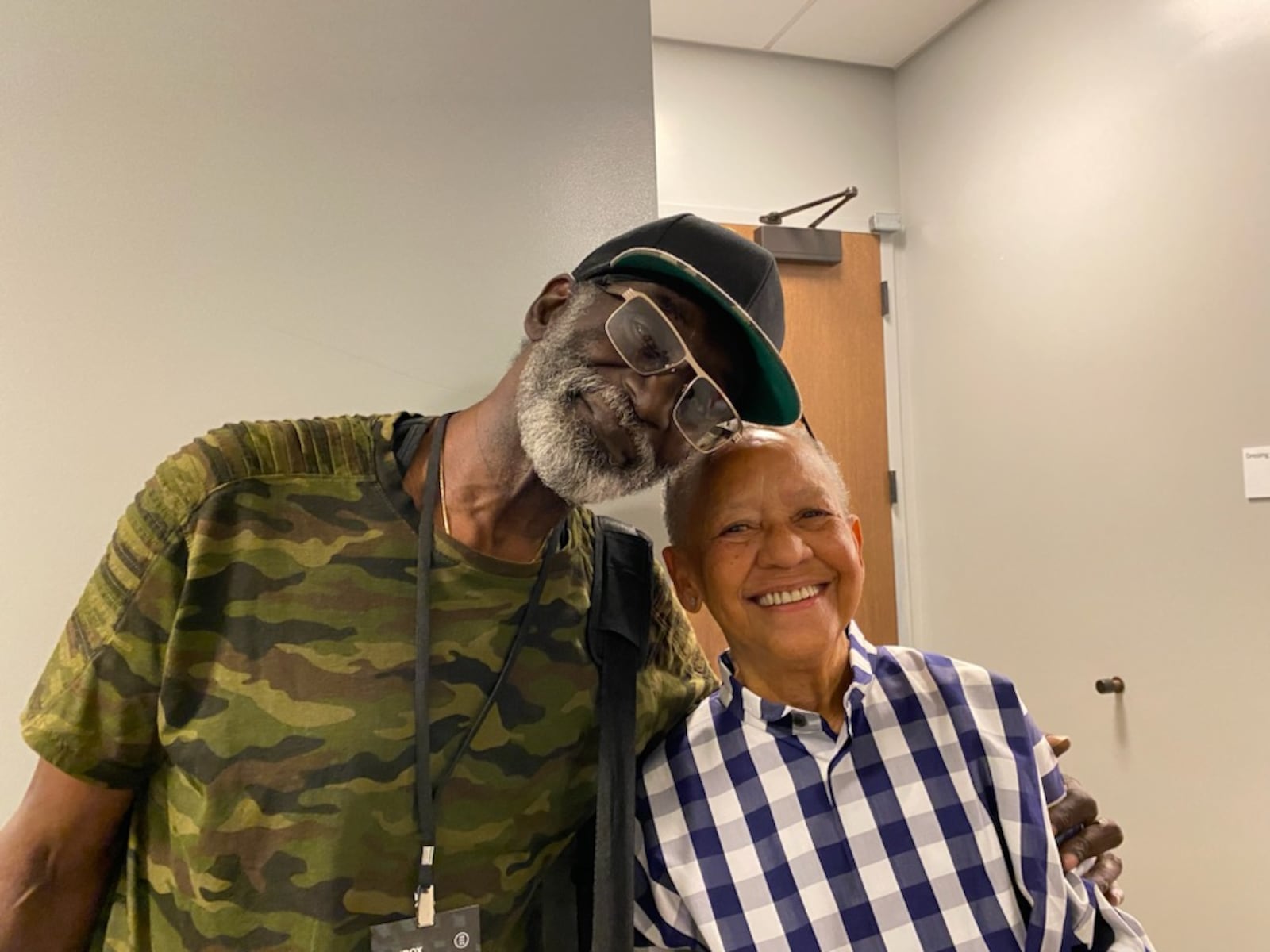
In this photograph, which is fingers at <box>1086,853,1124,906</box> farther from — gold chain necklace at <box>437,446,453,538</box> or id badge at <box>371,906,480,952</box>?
gold chain necklace at <box>437,446,453,538</box>

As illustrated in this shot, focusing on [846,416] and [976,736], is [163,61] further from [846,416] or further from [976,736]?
[846,416]

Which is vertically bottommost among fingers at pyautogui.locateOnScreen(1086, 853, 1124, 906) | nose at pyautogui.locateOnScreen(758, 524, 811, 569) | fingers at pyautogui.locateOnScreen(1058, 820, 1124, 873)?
fingers at pyautogui.locateOnScreen(1086, 853, 1124, 906)

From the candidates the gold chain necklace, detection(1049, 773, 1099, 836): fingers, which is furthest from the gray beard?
detection(1049, 773, 1099, 836): fingers

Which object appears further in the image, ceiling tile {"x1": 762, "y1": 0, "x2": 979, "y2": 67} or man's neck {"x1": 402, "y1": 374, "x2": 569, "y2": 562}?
ceiling tile {"x1": 762, "y1": 0, "x2": 979, "y2": 67}

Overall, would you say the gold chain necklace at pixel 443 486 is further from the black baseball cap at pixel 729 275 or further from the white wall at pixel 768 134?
the white wall at pixel 768 134

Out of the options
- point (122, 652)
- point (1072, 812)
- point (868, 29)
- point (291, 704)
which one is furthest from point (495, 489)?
point (868, 29)

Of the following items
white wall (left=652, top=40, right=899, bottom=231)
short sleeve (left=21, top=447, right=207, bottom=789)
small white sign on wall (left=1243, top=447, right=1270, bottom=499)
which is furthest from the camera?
white wall (left=652, top=40, right=899, bottom=231)

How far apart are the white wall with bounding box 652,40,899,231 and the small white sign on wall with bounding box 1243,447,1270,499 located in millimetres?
1710

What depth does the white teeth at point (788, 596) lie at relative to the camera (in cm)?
112

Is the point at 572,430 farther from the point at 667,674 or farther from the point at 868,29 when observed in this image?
the point at 868,29

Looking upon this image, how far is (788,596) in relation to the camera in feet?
3.67

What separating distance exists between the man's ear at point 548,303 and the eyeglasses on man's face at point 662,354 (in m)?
0.13

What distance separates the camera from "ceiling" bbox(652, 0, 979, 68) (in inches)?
117

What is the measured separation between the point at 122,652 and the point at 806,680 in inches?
32.1
